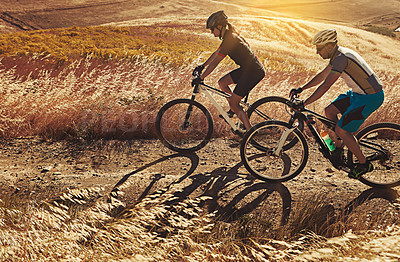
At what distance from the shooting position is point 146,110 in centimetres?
622

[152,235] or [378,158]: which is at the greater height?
[378,158]

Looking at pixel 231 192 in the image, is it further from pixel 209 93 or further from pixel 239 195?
pixel 209 93

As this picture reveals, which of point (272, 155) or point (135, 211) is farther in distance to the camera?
point (272, 155)

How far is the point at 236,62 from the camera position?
4.98m

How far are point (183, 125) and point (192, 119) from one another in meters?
0.53

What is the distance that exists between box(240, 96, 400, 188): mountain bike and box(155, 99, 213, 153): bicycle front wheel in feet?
3.43

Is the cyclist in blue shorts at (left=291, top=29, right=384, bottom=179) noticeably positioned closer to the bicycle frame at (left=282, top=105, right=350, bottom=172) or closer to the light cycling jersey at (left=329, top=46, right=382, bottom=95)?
the light cycling jersey at (left=329, top=46, right=382, bottom=95)

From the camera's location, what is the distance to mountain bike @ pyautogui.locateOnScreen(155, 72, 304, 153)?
5086 millimetres

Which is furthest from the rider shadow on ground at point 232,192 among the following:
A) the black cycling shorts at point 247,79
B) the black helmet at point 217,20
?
the black helmet at point 217,20

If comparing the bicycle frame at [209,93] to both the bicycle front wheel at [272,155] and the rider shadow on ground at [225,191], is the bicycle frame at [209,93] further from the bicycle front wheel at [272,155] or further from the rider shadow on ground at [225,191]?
the rider shadow on ground at [225,191]

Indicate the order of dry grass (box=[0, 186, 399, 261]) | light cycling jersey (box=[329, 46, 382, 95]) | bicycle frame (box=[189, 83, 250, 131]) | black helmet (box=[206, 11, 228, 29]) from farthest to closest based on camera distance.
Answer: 1. bicycle frame (box=[189, 83, 250, 131])
2. black helmet (box=[206, 11, 228, 29])
3. light cycling jersey (box=[329, 46, 382, 95])
4. dry grass (box=[0, 186, 399, 261])

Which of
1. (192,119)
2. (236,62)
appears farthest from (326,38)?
(192,119)

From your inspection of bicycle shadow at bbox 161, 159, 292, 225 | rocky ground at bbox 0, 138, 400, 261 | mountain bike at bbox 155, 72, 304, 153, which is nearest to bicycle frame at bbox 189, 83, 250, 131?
mountain bike at bbox 155, 72, 304, 153

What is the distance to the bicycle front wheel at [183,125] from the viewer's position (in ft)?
16.8
